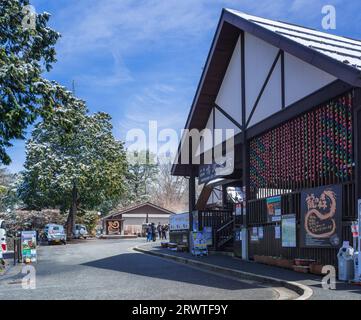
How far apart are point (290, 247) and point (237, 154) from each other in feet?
27.2

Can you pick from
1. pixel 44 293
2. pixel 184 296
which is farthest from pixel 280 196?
pixel 44 293

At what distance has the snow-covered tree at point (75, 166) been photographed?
4684cm

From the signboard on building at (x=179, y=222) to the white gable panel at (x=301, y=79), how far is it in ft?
40.4

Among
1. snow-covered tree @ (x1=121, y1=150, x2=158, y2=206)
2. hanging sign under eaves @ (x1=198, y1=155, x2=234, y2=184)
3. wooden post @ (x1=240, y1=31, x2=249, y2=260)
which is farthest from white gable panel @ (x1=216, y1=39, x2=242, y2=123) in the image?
snow-covered tree @ (x1=121, y1=150, x2=158, y2=206)

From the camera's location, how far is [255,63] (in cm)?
1927

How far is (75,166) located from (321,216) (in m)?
36.0

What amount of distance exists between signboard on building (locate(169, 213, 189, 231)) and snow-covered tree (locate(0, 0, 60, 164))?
11913 mm

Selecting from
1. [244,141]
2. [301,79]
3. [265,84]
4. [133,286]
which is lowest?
[133,286]

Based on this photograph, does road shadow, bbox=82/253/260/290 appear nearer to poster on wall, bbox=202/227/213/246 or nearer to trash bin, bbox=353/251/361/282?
trash bin, bbox=353/251/361/282

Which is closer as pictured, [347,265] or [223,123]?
[347,265]

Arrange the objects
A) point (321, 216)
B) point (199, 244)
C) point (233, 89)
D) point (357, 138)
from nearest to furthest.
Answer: point (357, 138)
point (321, 216)
point (233, 89)
point (199, 244)

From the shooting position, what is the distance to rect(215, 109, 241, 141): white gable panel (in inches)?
839

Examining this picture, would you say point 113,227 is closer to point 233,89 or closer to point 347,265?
point 233,89

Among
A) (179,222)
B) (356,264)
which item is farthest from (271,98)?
(179,222)
